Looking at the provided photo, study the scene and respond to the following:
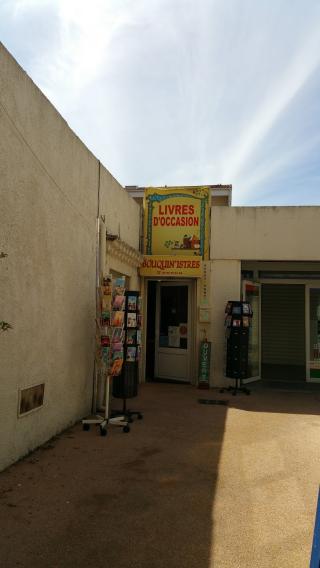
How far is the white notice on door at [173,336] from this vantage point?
9.38 meters

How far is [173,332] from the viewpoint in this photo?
942 cm

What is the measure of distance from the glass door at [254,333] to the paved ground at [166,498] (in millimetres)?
3828

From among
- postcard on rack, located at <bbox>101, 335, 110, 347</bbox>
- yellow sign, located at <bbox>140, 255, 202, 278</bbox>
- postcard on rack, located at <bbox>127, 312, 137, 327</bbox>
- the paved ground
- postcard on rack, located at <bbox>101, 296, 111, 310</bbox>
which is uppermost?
yellow sign, located at <bbox>140, 255, 202, 278</bbox>

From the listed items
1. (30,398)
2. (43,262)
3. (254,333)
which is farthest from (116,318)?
(254,333)

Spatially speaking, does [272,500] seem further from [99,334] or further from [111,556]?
[99,334]

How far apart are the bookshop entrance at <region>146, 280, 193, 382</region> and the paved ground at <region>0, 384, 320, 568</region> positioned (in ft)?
11.2

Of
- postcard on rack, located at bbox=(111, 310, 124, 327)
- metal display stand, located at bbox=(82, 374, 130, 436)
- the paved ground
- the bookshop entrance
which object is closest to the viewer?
the paved ground

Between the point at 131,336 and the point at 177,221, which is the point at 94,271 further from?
the point at 177,221

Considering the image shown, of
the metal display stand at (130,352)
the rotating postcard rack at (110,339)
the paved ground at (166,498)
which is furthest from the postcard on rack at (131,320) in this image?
the paved ground at (166,498)

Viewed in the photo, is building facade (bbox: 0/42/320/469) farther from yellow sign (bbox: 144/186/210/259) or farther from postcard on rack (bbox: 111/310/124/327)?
postcard on rack (bbox: 111/310/124/327)

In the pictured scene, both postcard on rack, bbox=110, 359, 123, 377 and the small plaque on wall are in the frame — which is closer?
postcard on rack, bbox=110, 359, 123, 377

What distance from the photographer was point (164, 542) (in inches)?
111

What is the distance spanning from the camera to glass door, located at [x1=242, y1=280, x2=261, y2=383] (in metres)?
9.65

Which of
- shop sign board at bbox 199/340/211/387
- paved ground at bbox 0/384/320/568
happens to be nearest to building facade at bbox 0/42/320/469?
shop sign board at bbox 199/340/211/387
